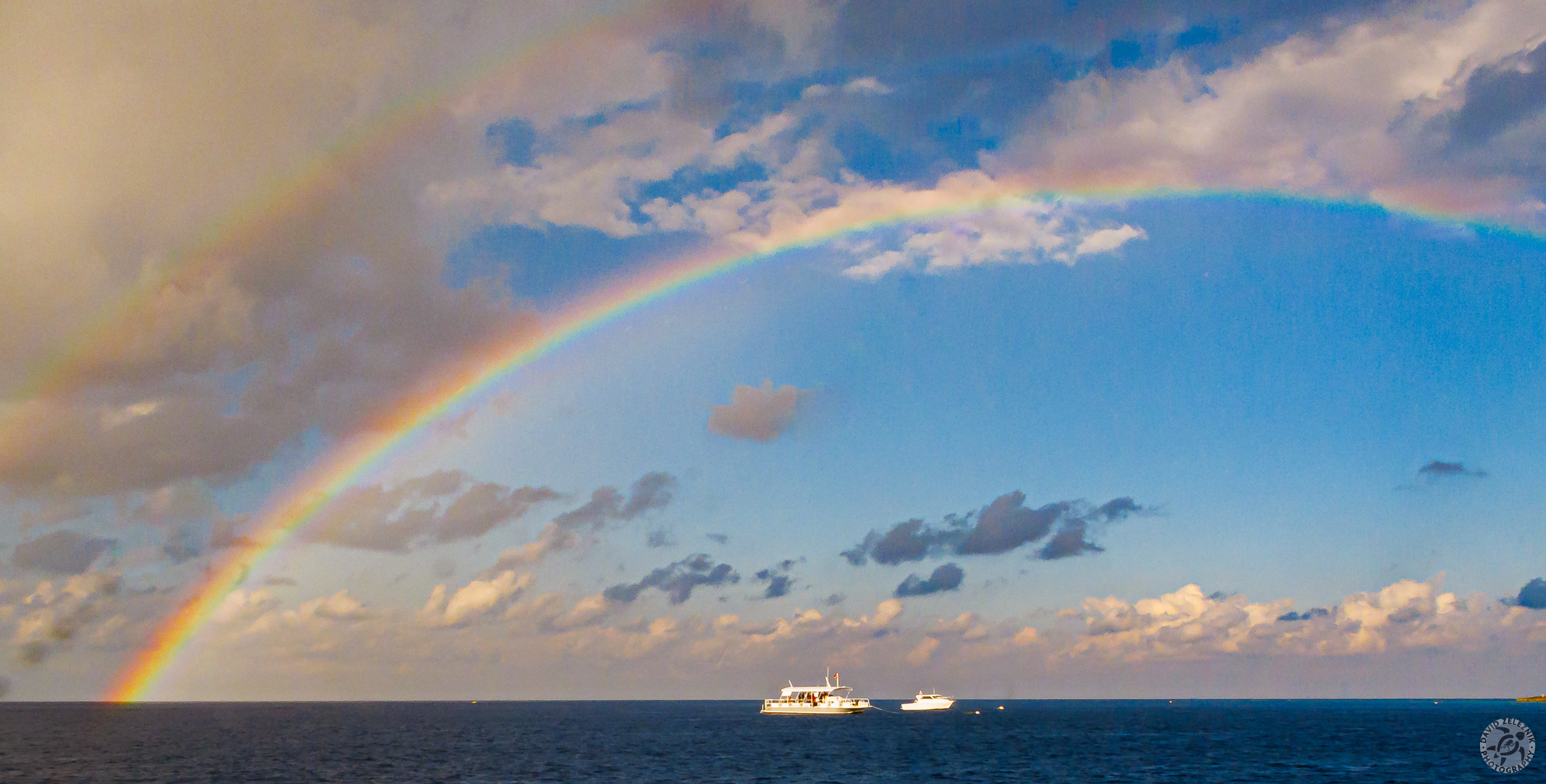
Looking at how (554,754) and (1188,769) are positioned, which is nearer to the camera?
(1188,769)

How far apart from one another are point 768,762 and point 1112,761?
Answer: 5644 cm

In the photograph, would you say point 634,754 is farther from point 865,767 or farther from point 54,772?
point 54,772

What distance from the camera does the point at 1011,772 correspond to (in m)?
151

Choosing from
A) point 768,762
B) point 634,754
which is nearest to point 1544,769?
point 768,762

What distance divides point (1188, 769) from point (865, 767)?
47.2 meters

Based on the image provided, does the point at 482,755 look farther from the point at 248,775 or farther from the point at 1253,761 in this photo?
the point at 1253,761

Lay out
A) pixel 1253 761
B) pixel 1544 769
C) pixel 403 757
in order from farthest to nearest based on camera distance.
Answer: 1. pixel 403 757
2. pixel 1253 761
3. pixel 1544 769

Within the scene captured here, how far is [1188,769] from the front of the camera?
15475 cm

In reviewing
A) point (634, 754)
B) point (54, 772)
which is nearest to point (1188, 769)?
point (634, 754)

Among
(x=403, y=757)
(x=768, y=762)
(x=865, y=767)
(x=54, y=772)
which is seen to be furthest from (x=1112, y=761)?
(x=54, y=772)

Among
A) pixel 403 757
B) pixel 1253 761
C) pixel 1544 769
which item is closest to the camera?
pixel 1544 769

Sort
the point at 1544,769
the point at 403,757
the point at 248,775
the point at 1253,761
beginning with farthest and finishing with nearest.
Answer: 1. the point at 403,757
2. the point at 1253,761
3. the point at 1544,769
4. the point at 248,775

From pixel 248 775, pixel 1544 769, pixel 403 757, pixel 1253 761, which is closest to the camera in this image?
pixel 248 775

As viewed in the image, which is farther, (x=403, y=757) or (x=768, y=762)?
(x=403, y=757)
